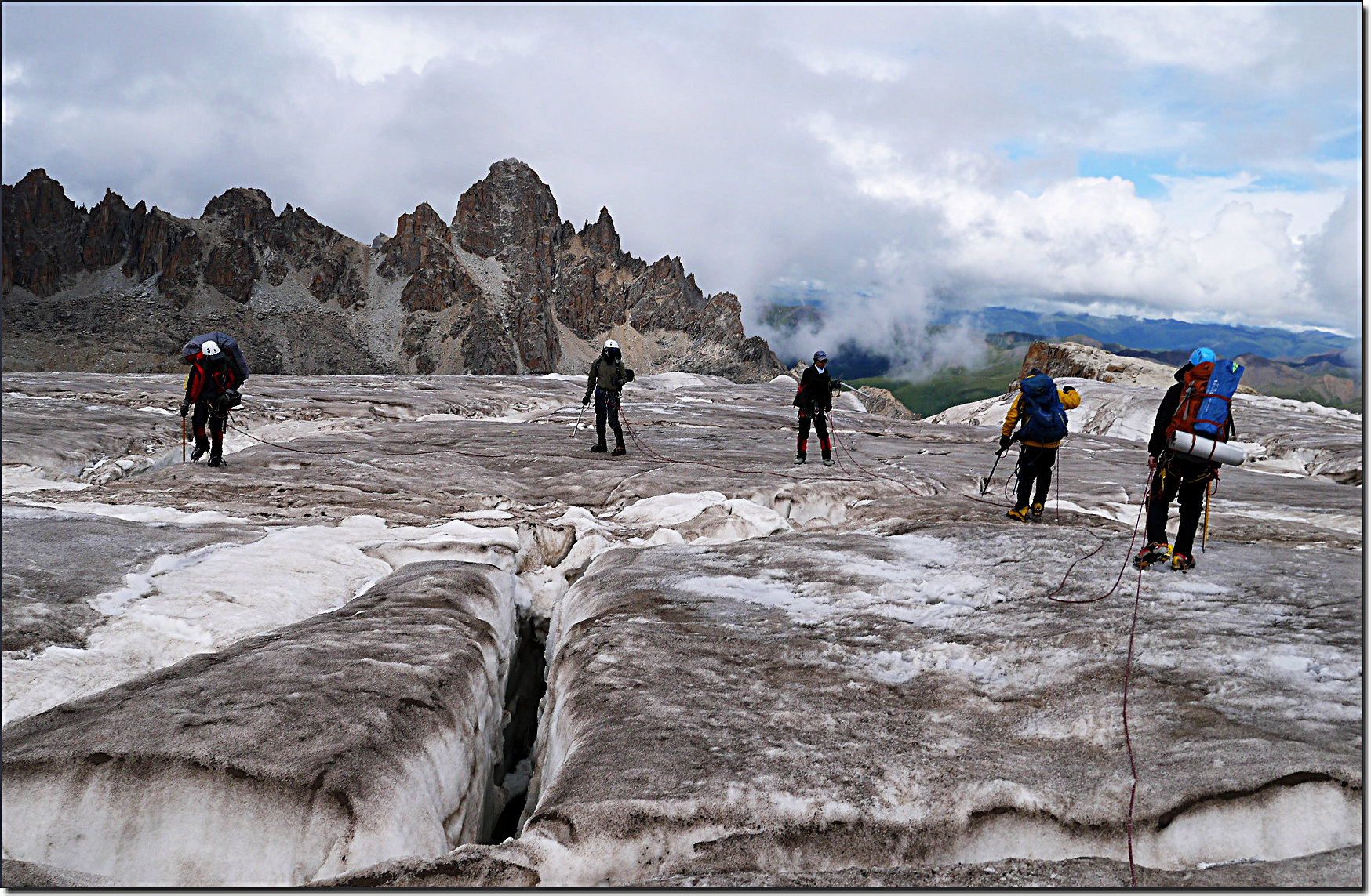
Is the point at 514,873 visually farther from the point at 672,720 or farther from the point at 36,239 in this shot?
the point at 36,239

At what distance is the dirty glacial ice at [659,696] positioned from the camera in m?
5.31

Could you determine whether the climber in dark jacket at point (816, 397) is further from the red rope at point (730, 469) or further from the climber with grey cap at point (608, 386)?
the climber with grey cap at point (608, 386)

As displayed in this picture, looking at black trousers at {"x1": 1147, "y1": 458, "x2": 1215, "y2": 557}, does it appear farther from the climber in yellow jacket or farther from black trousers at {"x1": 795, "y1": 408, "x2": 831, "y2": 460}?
black trousers at {"x1": 795, "y1": 408, "x2": 831, "y2": 460}

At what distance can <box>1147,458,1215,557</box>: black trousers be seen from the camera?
9.76 metres

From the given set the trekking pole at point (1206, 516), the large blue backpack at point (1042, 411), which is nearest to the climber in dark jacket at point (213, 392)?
the large blue backpack at point (1042, 411)

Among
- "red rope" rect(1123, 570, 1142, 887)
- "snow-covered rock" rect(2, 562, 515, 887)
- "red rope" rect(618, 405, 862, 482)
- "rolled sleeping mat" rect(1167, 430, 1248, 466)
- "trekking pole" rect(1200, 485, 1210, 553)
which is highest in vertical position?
"rolled sleeping mat" rect(1167, 430, 1248, 466)

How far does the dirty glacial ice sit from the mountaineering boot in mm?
251

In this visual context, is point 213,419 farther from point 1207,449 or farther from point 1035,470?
point 1207,449

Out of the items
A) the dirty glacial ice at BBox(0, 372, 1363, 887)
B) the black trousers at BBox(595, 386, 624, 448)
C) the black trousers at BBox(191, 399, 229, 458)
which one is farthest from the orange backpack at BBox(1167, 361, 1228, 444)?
the black trousers at BBox(191, 399, 229, 458)

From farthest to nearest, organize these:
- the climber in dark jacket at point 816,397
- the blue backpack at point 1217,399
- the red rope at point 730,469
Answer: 1. the climber in dark jacket at point 816,397
2. the red rope at point 730,469
3. the blue backpack at point 1217,399

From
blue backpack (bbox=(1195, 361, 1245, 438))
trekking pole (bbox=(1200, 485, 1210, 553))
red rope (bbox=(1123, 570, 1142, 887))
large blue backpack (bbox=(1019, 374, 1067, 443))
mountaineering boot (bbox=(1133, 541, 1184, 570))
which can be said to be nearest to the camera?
red rope (bbox=(1123, 570, 1142, 887))

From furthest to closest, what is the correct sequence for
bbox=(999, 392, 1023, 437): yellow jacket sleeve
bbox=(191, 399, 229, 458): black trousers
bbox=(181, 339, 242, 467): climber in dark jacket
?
bbox=(191, 399, 229, 458): black trousers → bbox=(181, 339, 242, 467): climber in dark jacket → bbox=(999, 392, 1023, 437): yellow jacket sleeve

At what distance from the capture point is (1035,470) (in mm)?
13977

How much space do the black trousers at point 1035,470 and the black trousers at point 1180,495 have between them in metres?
3.42
